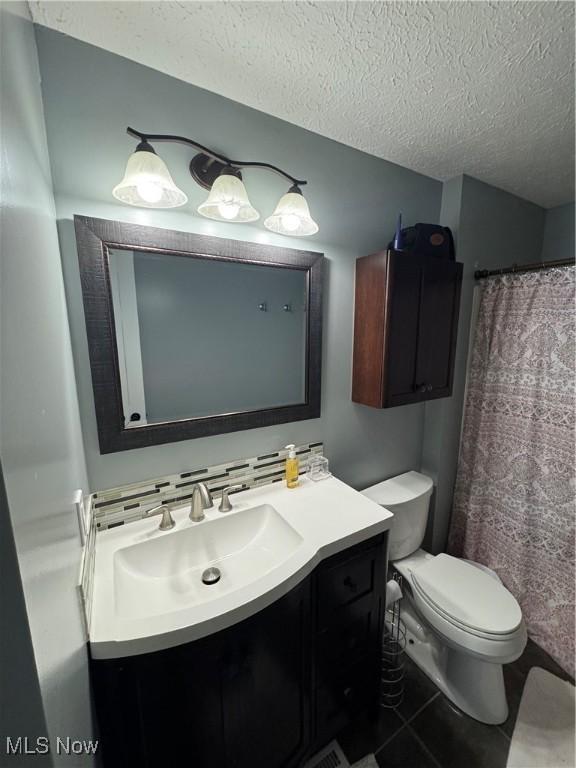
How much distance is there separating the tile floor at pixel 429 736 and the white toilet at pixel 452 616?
1.9 inches

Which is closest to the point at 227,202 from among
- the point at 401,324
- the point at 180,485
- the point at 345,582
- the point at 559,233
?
the point at 401,324

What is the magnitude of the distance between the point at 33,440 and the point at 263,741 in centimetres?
111

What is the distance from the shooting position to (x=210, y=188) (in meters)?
1.05

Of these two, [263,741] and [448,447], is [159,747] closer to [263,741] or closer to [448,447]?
[263,741]

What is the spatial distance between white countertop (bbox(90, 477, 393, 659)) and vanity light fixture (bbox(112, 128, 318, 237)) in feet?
3.40

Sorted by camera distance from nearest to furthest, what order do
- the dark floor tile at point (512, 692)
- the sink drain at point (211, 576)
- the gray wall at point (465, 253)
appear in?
the sink drain at point (211, 576), the dark floor tile at point (512, 692), the gray wall at point (465, 253)

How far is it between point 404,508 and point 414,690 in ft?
2.53

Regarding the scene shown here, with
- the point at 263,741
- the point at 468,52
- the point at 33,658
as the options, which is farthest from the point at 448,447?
the point at 33,658

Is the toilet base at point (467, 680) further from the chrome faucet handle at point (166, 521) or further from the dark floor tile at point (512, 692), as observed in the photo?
the chrome faucet handle at point (166, 521)

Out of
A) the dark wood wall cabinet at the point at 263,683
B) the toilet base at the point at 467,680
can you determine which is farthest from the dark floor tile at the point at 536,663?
the dark wood wall cabinet at the point at 263,683

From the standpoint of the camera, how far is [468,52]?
2.87 feet

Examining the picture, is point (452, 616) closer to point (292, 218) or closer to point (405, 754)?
point (405, 754)

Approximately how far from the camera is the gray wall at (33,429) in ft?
1.13

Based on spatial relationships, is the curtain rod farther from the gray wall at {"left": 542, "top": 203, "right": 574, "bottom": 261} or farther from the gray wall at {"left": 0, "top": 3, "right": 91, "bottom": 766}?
the gray wall at {"left": 0, "top": 3, "right": 91, "bottom": 766}
